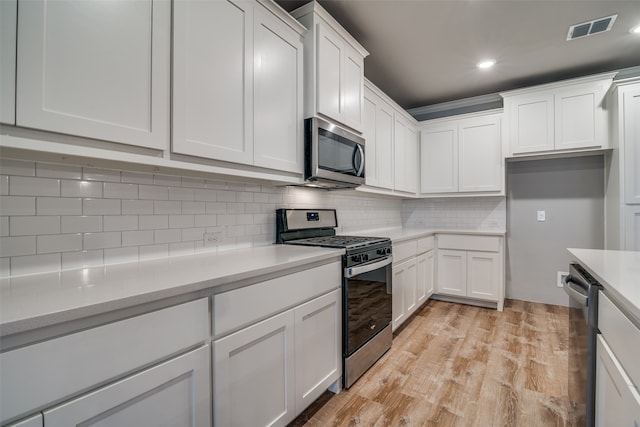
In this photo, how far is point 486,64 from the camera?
2.94 m

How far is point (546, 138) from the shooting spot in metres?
3.18

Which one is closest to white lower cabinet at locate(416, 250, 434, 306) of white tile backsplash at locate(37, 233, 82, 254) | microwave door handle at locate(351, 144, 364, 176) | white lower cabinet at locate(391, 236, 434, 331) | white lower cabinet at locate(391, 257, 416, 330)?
white lower cabinet at locate(391, 236, 434, 331)

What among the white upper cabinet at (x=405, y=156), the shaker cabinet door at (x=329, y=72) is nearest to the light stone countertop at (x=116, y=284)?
the shaker cabinet door at (x=329, y=72)

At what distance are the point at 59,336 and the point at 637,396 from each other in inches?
57.5

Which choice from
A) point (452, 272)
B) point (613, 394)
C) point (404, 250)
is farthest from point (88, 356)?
point (452, 272)

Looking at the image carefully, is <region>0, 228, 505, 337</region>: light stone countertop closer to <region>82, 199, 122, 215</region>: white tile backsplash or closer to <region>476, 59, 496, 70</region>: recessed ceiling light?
<region>82, 199, 122, 215</region>: white tile backsplash

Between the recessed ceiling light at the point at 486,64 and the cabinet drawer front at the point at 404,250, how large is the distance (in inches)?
74.0

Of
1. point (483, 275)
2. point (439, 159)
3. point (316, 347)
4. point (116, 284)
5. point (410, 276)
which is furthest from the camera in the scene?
point (439, 159)

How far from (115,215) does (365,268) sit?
4.62 feet

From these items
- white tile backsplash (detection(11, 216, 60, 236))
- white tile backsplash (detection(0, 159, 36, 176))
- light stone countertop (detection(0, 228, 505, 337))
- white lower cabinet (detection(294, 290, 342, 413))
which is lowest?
white lower cabinet (detection(294, 290, 342, 413))

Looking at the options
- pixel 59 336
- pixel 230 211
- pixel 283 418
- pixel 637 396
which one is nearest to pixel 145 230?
pixel 230 211

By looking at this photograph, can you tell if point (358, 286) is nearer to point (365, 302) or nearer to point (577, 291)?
point (365, 302)

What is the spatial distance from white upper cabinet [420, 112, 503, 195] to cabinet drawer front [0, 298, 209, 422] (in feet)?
11.6

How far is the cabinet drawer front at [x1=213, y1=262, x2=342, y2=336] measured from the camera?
1.10 meters
